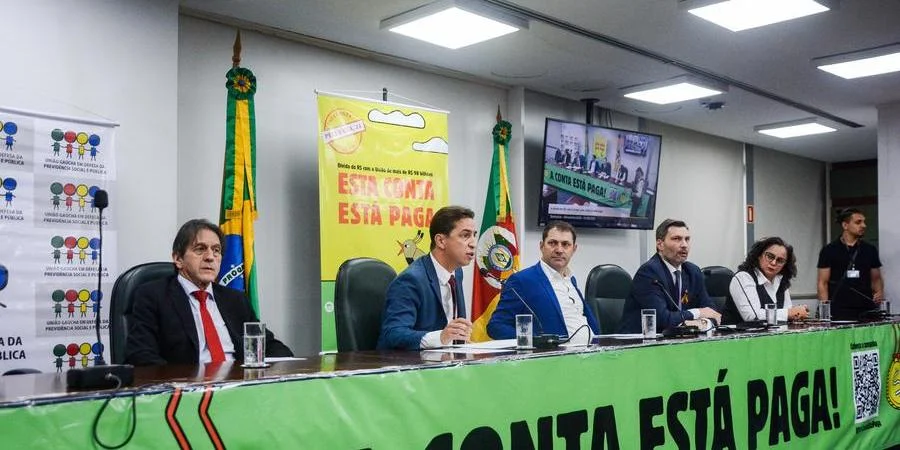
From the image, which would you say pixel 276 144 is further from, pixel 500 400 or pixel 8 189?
pixel 500 400

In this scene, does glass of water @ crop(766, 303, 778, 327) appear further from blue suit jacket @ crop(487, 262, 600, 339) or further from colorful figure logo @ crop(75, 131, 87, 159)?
colorful figure logo @ crop(75, 131, 87, 159)

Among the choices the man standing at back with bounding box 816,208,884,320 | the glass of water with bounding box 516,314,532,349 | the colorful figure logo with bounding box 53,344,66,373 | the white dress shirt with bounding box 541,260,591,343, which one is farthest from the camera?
the man standing at back with bounding box 816,208,884,320

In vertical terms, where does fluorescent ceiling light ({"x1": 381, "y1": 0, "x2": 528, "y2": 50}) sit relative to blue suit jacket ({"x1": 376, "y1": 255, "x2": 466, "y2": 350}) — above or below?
above

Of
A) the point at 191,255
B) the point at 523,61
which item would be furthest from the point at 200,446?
the point at 523,61

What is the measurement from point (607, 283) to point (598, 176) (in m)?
1.87

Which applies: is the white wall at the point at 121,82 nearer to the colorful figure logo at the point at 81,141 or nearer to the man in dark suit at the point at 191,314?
the colorful figure logo at the point at 81,141

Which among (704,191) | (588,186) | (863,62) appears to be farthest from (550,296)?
(704,191)

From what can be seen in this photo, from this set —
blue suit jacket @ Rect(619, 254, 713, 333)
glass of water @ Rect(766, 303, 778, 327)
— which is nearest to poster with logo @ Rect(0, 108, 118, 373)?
blue suit jacket @ Rect(619, 254, 713, 333)

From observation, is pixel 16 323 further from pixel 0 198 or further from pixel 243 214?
pixel 243 214

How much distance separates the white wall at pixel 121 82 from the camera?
10.6 ft

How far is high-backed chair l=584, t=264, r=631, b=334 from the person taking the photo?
417 centimetres

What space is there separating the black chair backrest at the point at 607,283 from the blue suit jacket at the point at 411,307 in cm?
138

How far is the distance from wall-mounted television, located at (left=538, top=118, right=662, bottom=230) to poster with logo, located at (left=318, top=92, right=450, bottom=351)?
1182mm

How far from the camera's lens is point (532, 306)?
334cm
